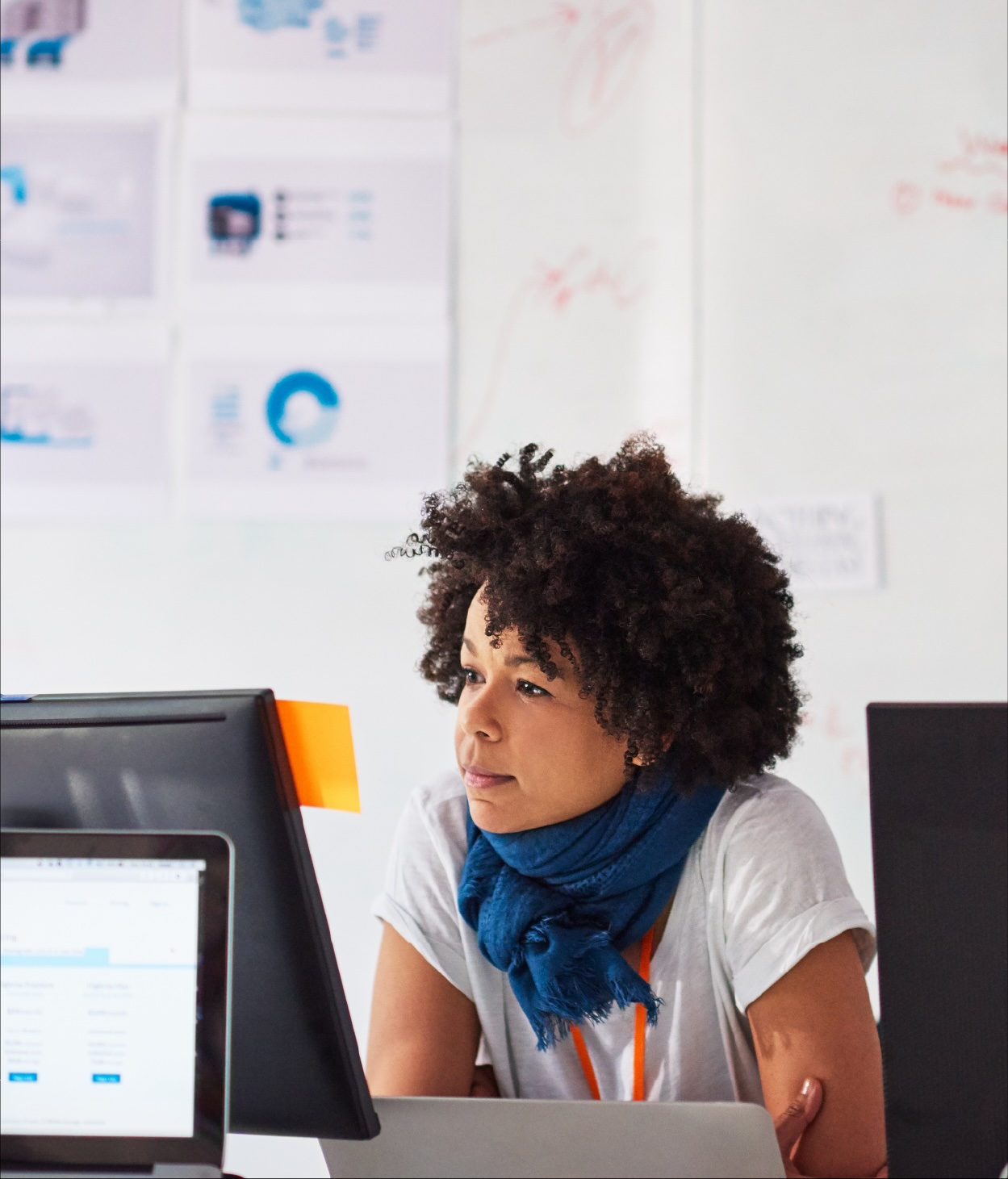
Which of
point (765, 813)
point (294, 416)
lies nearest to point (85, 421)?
point (294, 416)

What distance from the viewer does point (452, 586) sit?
4.17ft

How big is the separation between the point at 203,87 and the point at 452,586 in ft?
3.95

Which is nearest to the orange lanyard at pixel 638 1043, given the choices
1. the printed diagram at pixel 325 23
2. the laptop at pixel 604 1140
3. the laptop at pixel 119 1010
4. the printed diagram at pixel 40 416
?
the laptop at pixel 604 1140

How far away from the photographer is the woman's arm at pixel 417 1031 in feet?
3.52

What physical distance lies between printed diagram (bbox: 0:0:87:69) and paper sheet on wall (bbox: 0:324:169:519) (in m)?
0.47

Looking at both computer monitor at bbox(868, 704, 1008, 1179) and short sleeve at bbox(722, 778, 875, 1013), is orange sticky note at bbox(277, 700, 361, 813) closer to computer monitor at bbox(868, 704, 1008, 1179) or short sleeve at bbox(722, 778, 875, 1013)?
computer monitor at bbox(868, 704, 1008, 1179)

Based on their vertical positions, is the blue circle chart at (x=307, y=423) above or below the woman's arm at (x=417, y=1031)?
above

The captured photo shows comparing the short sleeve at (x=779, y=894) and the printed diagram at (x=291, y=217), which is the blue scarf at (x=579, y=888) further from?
the printed diagram at (x=291, y=217)

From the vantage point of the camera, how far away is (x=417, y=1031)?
110cm

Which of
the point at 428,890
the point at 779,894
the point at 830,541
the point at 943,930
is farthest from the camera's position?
the point at 830,541

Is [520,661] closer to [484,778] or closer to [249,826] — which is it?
[484,778]

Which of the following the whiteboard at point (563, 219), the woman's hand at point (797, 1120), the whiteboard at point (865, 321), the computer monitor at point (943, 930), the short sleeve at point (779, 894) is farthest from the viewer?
the whiteboard at point (563, 219)

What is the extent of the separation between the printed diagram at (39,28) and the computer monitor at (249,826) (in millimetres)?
1736

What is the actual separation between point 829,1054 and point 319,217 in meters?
1.55
